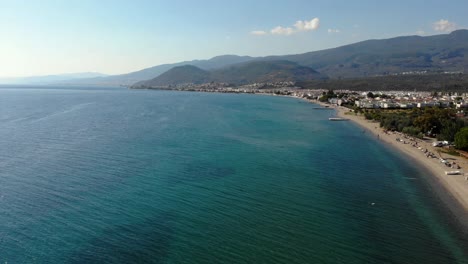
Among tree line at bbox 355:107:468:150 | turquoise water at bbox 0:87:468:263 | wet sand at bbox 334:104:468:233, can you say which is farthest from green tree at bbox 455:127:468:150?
turquoise water at bbox 0:87:468:263

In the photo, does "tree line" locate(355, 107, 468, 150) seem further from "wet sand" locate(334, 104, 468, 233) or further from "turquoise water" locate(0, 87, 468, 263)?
"turquoise water" locate(0, 87, 468, 263)

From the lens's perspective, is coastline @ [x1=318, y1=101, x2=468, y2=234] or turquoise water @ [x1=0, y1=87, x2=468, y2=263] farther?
coastline @ [x1=318, y1=101, x2=468, y2=234]

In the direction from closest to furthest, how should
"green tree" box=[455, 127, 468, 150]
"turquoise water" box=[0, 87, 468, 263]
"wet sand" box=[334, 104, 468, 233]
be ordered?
1. "turquoise water" box=[0, 87, 468, 263]
2. "wet sand" box=[334, 104, 468, 233]
3. "green tree" box=[455, 127, 468, 150]

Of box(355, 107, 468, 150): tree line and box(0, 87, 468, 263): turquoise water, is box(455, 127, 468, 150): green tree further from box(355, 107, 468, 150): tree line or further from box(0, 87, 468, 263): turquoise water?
box(0, 87, 468, 263): turquoise water

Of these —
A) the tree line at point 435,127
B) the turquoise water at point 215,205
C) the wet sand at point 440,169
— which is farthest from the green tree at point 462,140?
the turquoise water at point 215,205

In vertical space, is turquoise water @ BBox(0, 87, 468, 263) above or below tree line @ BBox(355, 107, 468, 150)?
below

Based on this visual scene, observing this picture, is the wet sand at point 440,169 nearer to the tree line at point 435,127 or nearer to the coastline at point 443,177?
the coastline at point 443,177

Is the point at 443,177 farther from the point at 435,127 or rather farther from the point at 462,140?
the point at 435,127

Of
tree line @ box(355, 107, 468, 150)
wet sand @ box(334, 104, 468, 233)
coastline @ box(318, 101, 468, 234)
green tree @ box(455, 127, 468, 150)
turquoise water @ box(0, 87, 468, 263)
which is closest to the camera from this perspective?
turquoise water @ box(0, 87, 468, 263)

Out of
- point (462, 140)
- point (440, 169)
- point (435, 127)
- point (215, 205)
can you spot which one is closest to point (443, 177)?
point (440, 169)
